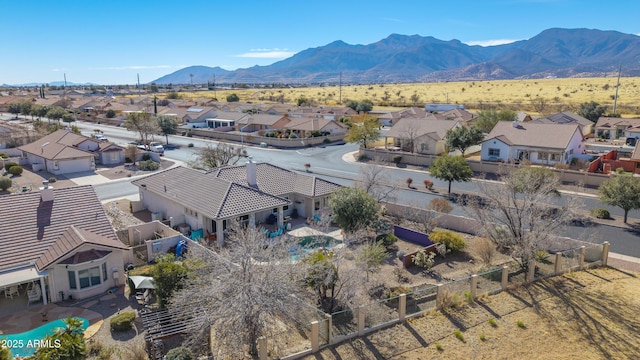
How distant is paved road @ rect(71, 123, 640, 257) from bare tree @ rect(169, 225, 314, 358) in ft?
77.1

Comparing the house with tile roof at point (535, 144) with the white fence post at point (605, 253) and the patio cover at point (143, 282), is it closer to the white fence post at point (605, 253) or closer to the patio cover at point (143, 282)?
the white fence post at point (605, 253)

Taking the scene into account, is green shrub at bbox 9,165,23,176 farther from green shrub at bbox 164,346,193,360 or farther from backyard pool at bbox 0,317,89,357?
green shrub at bbox 164,346,193,360

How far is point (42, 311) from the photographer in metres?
22.8

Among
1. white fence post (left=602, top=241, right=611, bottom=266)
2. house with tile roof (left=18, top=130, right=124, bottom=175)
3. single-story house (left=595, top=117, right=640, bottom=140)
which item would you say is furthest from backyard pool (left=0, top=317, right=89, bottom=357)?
single-story house (left=595, top=117, right=640, bottom=140)

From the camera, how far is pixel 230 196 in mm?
33000

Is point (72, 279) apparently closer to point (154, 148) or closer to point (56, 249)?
point (56, 249)

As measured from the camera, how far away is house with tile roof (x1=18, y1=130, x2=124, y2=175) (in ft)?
182

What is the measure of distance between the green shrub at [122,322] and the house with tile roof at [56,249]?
4564mm

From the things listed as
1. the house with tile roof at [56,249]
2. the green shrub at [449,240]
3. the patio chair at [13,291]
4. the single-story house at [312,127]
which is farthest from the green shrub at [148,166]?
the green shrub at [449,240]

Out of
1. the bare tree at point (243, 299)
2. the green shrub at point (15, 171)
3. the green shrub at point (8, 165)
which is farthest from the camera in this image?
the green shrub at point (8, 165)

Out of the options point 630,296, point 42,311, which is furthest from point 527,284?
point 42,311

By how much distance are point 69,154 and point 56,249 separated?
118 ft

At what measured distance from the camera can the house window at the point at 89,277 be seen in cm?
2451

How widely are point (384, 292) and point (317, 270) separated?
4.73 m
